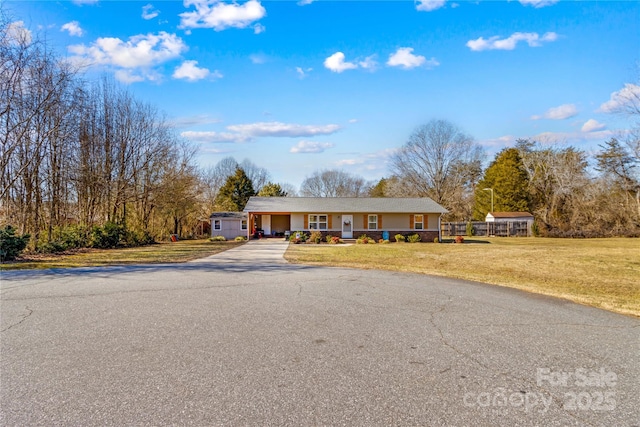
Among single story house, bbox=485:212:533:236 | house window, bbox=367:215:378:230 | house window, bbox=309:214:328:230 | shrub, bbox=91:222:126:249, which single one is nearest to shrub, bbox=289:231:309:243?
house window, bbox=309:214:328:230

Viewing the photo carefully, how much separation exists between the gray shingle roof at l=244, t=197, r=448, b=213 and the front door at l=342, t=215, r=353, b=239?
2.21 ft

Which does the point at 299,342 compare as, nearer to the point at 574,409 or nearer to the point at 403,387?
the point at 403,387

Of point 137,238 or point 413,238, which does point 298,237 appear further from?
point 137,238

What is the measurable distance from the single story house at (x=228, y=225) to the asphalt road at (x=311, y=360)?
28323mm

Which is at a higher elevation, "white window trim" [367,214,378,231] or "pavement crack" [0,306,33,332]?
"white window trim" [367,214,378,231]

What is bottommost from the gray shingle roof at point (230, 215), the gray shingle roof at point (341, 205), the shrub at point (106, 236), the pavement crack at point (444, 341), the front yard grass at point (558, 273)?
the front yard grass at point (558, 273)

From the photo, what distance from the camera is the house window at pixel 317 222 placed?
104ft

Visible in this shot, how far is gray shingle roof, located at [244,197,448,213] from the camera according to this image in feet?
103

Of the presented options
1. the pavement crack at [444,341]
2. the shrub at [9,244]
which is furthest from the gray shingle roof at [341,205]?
the pavement crack at [444,341]

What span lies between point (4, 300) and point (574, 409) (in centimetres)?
847

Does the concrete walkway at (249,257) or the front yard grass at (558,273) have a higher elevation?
the concrete walkway at (249,257)

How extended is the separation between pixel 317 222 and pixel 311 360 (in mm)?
27512

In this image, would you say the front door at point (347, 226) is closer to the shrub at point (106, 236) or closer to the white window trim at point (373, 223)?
the white window trim at point (373, 223)

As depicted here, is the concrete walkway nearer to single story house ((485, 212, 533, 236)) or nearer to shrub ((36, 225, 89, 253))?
shrub ((36, 225, 89, 253))
